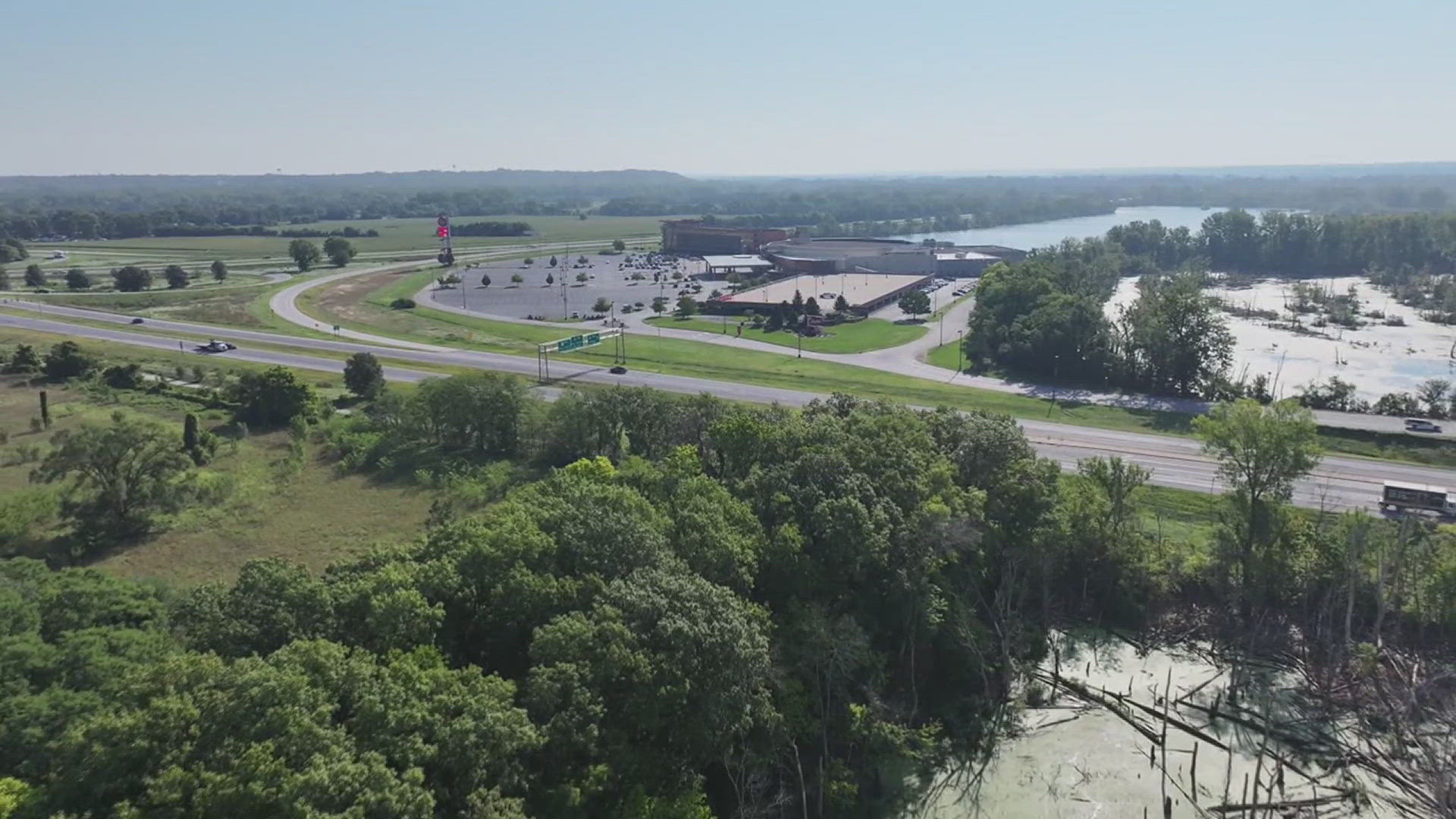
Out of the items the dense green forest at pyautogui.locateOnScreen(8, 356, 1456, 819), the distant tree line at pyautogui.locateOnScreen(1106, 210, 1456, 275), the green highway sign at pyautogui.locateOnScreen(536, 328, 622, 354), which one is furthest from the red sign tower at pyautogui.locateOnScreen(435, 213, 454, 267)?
the distant tree line at pyautogui.locateOnScreen(1106, 210, 1456, 275)

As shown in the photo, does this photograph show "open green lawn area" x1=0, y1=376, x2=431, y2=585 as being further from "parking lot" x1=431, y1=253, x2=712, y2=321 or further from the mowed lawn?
"parking lot" x1=431, y1=253, x2=712, y2=321

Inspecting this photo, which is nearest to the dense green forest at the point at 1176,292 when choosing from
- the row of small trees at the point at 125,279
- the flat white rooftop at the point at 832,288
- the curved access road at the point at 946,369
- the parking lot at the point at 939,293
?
the curved access road at the point at 946,369

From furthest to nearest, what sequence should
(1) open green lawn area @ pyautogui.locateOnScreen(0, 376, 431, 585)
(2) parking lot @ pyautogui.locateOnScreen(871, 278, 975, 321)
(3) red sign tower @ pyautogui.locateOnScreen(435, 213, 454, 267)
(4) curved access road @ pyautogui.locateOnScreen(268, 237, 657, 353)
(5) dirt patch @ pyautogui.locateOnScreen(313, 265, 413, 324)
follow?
1. (3) red sign tower @ pyautogui.locateOnScreen(435, 213, 454, 267)
2. (2) parking lot @ pyautogui.locateOnScreen(871, 278, 975, 321)
3. (5) dirt patch @ pyautogui.locateOnScreen(313, 265, 413, 324)
4. (4) curved access road @ pyautogui.locateOnScreen(268, 237, 657, 353)
5. (1) open green lawn area @ pyautogui.locateOnScreen(0, 376, 431, 585)

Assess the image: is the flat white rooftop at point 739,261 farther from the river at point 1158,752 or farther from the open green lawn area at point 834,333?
the river at point 1158,752

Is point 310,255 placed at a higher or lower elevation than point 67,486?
higher

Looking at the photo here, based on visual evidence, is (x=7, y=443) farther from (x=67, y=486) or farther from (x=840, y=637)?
(x=840, y=637)

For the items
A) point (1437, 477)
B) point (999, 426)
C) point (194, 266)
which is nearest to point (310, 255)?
point (194, 266)
